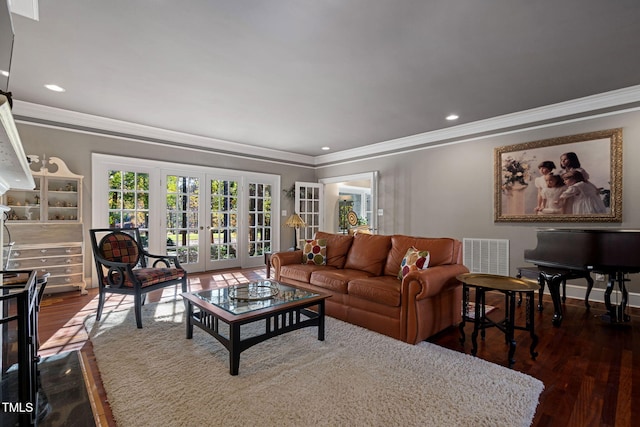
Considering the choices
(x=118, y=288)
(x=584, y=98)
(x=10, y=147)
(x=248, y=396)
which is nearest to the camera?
(x=10, y=147)

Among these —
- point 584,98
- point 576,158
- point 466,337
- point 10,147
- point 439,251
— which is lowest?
point 466,337

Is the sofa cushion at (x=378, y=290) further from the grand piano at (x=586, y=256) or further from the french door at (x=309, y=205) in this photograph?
the french door at (x=309, y=205)

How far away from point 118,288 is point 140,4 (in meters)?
2.50

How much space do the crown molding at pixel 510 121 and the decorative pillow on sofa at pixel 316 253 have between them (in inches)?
107

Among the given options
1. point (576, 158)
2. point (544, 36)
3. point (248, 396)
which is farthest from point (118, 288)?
point (576, 158)

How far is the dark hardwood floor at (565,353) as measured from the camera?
174cm

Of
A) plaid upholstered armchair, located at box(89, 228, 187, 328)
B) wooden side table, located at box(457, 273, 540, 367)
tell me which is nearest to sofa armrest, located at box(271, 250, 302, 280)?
plaid upholstered armchair, located at box(89, 228, 187, 328)

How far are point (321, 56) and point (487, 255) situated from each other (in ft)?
12.3

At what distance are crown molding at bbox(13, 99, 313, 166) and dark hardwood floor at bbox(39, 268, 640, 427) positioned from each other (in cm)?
239

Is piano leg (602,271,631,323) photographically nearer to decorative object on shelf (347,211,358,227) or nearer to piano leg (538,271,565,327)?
piano leg (538,271,565,327)

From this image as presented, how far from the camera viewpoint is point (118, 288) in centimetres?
302

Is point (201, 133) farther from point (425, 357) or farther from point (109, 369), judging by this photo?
point (425, 357)

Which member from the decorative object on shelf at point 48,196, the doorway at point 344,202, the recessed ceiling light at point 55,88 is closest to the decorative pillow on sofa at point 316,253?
the doorway at point 344,202

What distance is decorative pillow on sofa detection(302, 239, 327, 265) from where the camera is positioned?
153 inches
